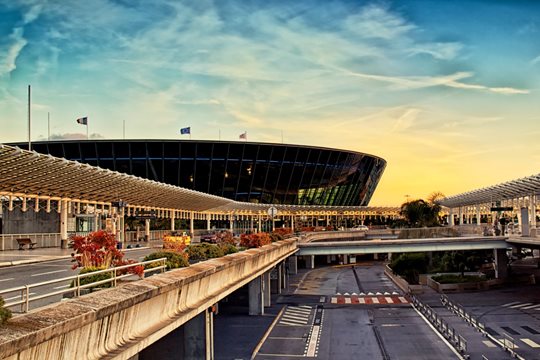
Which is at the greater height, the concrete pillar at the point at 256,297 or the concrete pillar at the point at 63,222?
the concrete pillar at the point at 63,222

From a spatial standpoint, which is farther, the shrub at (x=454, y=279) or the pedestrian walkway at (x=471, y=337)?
the shrub at (x=454, y=279)

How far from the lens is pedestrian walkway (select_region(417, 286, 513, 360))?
3600 cm

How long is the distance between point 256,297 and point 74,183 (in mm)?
18460

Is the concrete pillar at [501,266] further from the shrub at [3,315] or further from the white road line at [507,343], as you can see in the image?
the shrub at [3,315]

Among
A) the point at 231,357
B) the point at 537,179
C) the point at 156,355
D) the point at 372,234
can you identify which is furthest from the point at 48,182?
the point at 372,234

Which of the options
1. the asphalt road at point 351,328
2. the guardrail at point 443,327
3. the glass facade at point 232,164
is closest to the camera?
the asphalt road at point 351,328

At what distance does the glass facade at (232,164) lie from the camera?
11338cm

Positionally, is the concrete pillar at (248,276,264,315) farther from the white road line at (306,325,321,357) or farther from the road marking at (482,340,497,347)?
the road marking at (482,340,497,347)

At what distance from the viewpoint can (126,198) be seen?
6012cm

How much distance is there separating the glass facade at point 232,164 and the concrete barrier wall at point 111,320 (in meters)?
95.2

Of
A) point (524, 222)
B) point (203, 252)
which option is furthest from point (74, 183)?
point (524, 222)

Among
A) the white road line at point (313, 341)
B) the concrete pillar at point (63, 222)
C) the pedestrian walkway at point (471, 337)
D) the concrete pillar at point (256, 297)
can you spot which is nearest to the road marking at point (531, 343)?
the pedestrian walkway at point (471, 337)

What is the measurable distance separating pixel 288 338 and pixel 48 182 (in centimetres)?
2211

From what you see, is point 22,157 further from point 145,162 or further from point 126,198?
point 145,162
